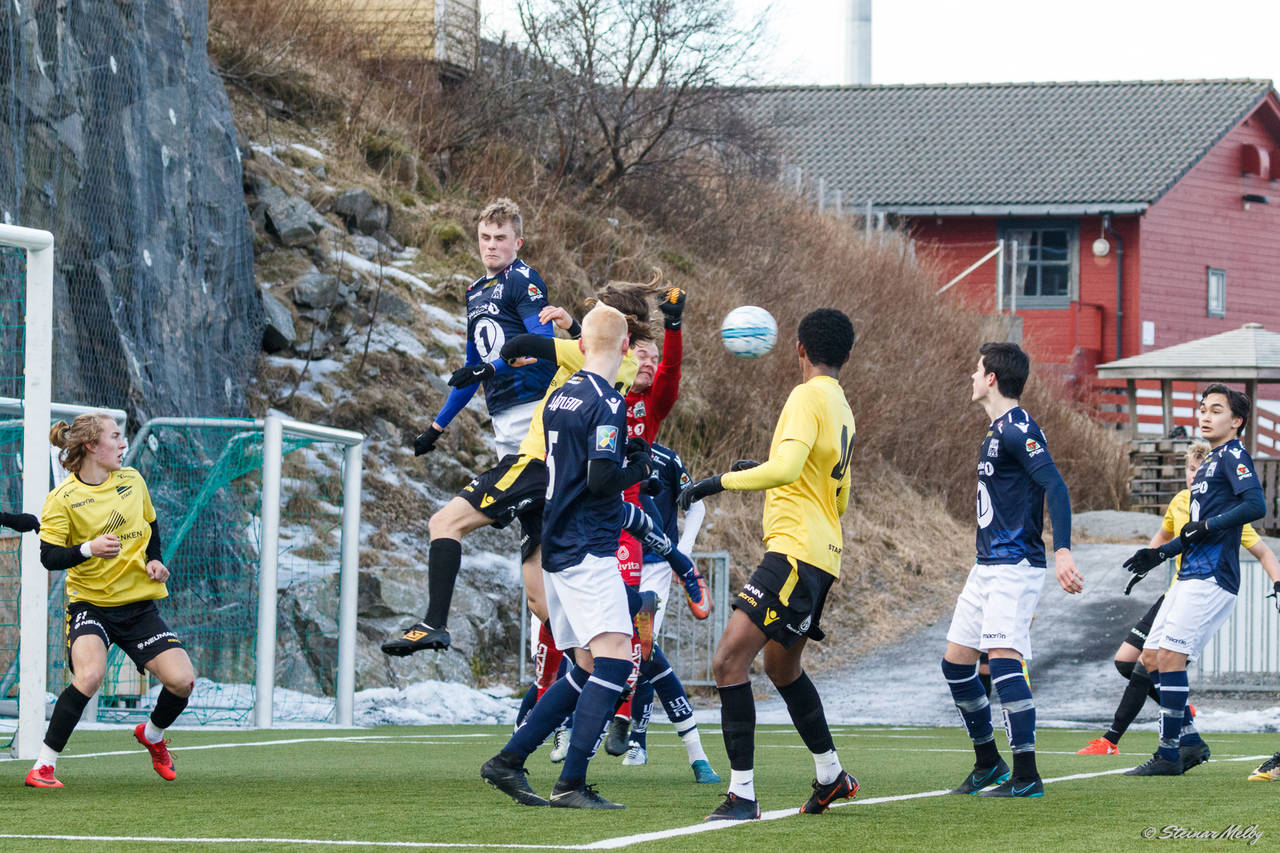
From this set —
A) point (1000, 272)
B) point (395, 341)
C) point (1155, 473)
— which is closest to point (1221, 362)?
point (1155, 473)

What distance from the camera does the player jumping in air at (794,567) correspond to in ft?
20.8

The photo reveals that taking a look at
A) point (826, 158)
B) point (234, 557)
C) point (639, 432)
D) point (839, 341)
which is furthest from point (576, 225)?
point (826, 158)

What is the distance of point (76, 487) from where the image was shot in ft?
26.0

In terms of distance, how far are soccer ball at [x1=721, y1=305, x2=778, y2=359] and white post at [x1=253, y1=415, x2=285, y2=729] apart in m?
5.14

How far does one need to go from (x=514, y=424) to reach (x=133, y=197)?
9306 mm

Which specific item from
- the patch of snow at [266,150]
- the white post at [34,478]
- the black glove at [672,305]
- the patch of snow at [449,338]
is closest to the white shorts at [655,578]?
the black glove at [672,305]

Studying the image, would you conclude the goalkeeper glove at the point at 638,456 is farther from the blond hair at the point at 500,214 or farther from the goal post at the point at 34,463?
the goal post at the point at 34,463

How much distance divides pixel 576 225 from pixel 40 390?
55.5ft

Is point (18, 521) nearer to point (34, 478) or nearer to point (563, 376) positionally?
point (34, 478)

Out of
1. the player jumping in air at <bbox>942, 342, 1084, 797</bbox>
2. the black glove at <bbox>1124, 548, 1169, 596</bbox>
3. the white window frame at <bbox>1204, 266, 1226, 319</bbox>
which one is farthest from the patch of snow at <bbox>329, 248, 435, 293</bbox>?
the white window frame at <bbox>1204, 266, 1226, 319</bbox>

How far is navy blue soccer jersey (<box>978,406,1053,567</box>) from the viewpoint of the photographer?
7.59 m

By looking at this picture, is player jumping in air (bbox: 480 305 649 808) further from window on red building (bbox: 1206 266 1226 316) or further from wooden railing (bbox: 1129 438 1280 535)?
window on red building (bbox: 1206 266 1226 316)

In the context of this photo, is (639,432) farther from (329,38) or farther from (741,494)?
(329,38)

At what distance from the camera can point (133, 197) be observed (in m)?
16.5
